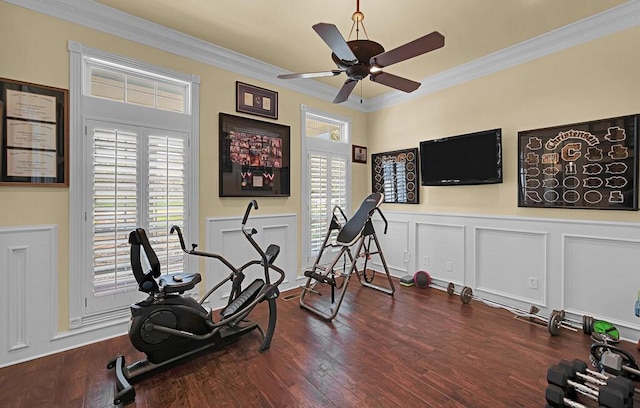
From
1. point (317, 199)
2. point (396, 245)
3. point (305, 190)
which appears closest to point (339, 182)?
point (317, 199)

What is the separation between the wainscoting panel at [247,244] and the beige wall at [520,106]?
1.97 m

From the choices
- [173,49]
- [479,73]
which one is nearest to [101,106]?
[173,49]

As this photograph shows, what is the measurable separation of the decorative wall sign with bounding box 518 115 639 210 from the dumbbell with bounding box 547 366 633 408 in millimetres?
1871

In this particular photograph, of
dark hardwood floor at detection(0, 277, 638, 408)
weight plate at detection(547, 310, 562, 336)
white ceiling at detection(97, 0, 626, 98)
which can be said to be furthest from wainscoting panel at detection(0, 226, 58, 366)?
weight plate at detection(547, 310, 562, 336)

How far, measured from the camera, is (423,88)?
4.34 meters

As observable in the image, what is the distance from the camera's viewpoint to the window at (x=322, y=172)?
441 cm

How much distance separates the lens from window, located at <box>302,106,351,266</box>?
14.5 ft

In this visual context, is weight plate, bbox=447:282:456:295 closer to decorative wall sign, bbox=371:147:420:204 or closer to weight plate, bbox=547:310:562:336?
weight plate, bbox=547:310:562:336

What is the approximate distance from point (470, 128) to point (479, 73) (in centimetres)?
70

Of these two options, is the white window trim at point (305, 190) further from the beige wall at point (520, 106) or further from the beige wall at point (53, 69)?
the beige wall at point (520, 106)

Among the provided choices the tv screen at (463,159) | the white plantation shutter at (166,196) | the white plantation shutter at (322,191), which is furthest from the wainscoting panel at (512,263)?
the white plantation shutter at (166,196)

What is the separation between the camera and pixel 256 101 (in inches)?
148

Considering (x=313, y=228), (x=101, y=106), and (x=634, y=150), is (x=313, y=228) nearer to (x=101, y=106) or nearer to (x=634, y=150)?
(x=101, y=106)

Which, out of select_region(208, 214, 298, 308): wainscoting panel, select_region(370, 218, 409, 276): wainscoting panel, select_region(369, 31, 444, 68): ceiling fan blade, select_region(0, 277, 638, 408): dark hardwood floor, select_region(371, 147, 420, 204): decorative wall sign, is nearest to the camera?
select_region(369, 31, 444, 68): ceiling fan blade
